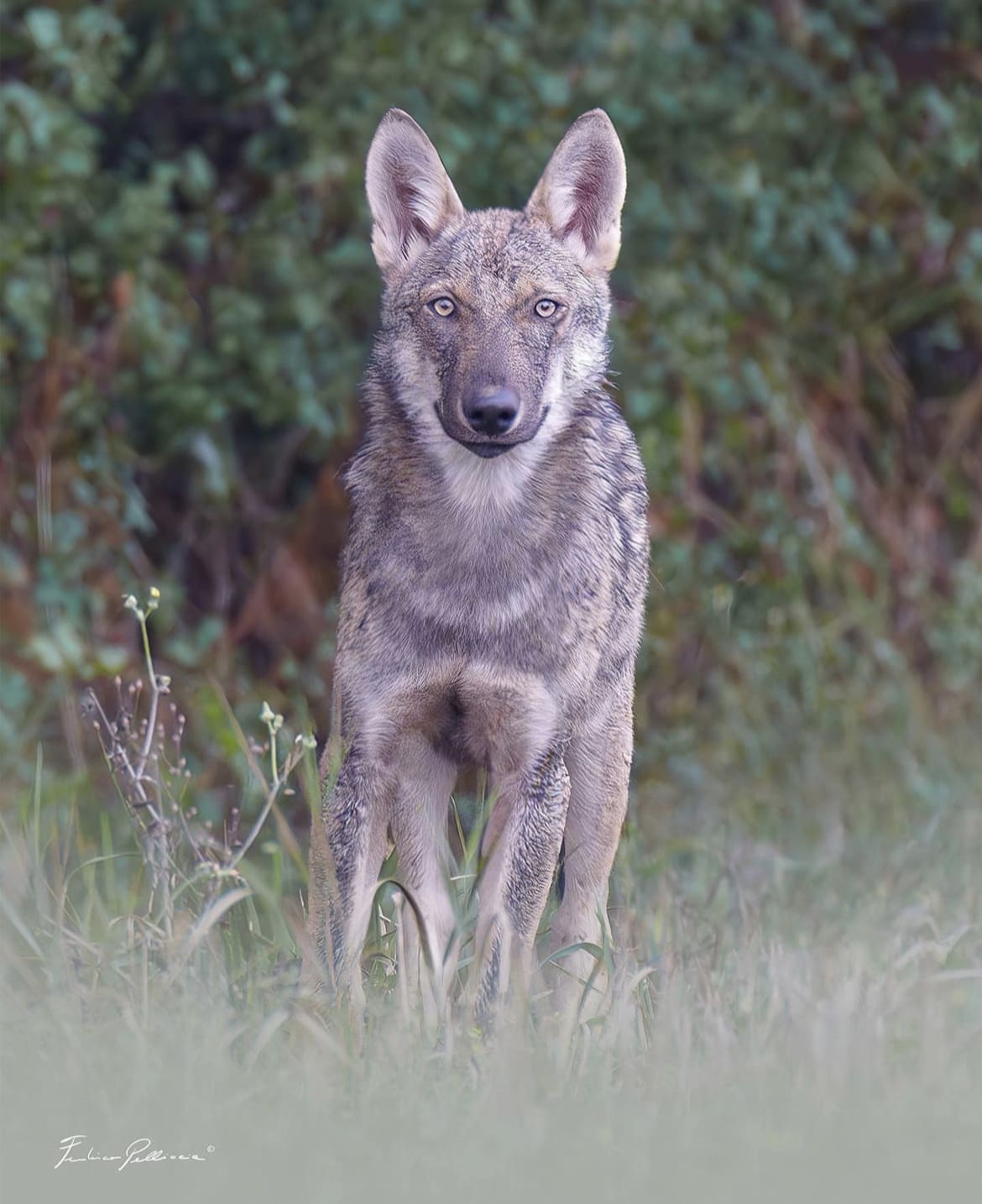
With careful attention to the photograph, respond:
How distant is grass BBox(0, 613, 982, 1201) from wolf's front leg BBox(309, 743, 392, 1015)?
9cm

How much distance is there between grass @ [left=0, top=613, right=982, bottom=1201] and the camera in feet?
11.3

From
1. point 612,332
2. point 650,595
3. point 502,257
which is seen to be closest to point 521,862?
point 502,257

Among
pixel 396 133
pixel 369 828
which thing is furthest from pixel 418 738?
pixel 396 133

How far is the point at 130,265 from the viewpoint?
6980 millimetres

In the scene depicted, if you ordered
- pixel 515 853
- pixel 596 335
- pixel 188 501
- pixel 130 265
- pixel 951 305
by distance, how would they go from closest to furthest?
pixel 515 853 < pixel 596 335 < pixel 130 265 < pixel 188 501 < pixel 951 305

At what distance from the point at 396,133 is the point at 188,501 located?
9.60 ft

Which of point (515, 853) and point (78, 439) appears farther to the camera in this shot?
point (78, 439)

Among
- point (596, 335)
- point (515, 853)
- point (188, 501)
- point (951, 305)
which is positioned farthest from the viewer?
point (951, 305)

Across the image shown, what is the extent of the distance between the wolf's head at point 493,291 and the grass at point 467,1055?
37.1 inches

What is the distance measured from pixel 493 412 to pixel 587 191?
3.07ft

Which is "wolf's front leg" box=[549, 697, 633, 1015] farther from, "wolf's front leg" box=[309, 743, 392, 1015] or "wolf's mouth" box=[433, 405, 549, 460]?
"wolf's mouth" box=[433, 405, 549, 460]

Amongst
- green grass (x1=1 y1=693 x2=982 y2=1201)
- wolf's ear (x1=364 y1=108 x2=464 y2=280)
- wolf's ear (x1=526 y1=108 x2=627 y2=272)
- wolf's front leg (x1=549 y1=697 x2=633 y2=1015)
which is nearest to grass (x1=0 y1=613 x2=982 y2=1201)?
green grass (x1=1 y1=693 x2=982 y2=1201)

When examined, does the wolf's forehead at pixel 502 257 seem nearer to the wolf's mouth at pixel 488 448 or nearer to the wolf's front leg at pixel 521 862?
the wolf's mouth at pixel 488 448

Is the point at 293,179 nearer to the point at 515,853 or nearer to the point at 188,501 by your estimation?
the point at 188,501
